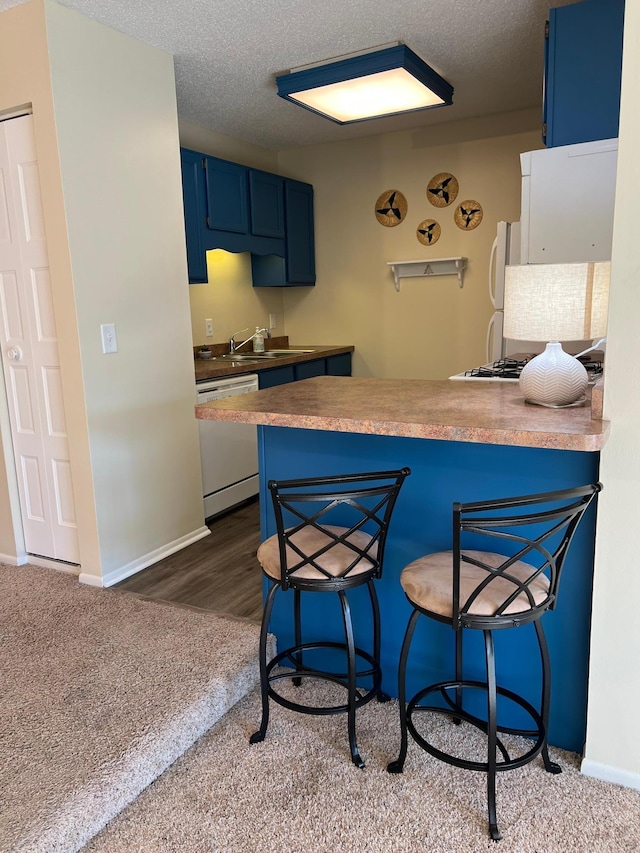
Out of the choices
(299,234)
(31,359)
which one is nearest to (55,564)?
(31,359)

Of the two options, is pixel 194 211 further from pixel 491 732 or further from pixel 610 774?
pixel 610 774

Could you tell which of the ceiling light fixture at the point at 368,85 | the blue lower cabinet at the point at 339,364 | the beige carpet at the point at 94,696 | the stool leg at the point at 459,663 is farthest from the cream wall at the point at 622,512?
the blue lower cabinet at the point at 339,364

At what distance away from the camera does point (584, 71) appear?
2.70 meters

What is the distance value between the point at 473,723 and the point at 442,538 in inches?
21.2

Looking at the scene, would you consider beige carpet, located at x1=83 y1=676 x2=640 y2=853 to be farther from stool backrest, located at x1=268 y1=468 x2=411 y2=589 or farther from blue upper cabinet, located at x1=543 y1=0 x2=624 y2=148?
blue upper cabinet, located at x1=543 y1=0 x2=624 y2=148

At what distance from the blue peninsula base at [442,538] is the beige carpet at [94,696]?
0.43 m

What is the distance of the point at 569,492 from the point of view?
1.48 m

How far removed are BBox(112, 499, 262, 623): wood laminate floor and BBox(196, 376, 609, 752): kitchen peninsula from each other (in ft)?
2.10

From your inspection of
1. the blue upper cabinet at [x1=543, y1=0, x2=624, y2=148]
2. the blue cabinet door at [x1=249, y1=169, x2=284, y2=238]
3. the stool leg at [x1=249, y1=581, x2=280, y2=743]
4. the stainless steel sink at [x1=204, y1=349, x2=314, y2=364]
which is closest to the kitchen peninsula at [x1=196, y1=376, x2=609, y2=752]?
the stool leg at [x1=249, y1=581, x2=280, y2=743]

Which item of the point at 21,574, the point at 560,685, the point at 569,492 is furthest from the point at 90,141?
the point at 560,685

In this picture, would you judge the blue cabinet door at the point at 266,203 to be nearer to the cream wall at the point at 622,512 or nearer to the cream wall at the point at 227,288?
the cream wall at the point at 227,288

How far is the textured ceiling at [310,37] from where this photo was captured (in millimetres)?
2691

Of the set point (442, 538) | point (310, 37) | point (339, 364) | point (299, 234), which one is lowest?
point (442, 538)

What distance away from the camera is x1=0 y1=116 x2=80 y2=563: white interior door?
109 inches
